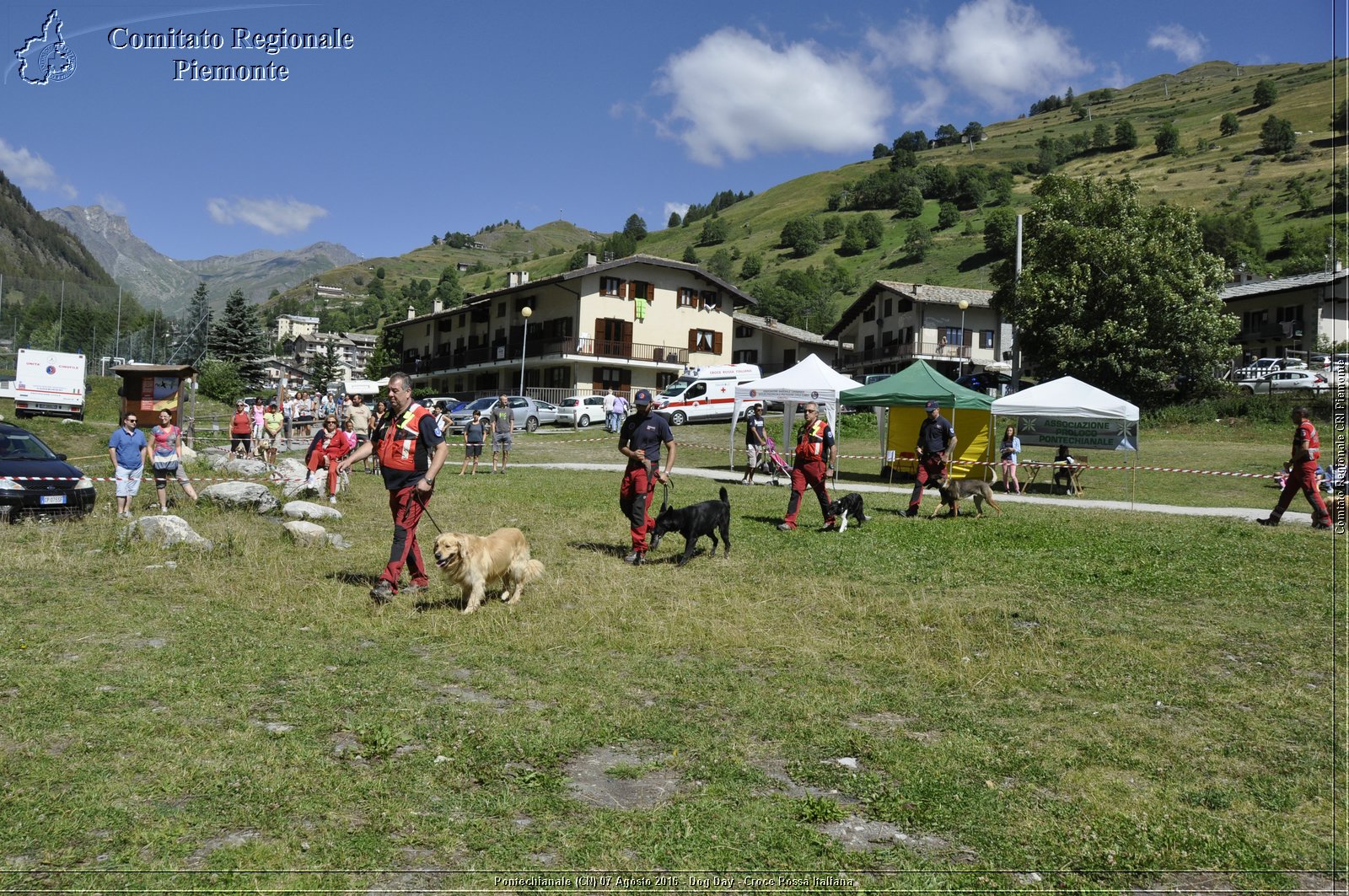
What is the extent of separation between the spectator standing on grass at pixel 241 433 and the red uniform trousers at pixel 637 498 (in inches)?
669

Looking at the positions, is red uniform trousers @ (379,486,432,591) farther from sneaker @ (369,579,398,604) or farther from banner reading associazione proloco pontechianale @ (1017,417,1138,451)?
banner reading associazione proloco pontechianale @ (1017,417,1138,451)

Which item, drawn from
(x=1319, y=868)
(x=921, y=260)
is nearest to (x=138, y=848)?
(x=1319, y=868)

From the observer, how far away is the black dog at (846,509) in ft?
42.6

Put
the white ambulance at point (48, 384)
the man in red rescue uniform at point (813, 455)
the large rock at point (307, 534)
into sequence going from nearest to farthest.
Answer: the large rock at point (307, 534)
the man in red rescue uniform at point (813, 455)
the white ambulance at point (48, 384)

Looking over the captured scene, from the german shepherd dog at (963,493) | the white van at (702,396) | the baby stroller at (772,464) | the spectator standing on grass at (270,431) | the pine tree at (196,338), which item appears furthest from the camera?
the pine tree at (196,338)

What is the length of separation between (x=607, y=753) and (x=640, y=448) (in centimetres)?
575

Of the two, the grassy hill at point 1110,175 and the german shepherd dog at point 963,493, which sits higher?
the grassy hill at point 1110,175

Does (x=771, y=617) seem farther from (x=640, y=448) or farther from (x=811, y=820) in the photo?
(x=811, y=820)

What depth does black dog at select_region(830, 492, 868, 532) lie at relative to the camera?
13.0 metres

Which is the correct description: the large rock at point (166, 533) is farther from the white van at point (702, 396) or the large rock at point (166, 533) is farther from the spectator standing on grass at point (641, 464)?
the white van at point (702, 396)

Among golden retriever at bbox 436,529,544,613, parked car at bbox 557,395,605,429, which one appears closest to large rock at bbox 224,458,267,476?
golden retriever at bbox 436,529,544,613

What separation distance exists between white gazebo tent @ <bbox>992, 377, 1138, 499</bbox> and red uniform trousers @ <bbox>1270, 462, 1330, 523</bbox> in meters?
5.64

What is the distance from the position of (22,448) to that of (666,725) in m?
13.0

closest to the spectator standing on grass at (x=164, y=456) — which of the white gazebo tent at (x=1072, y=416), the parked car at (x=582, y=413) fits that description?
the white gazebo tent at (x=1072, y=416)
